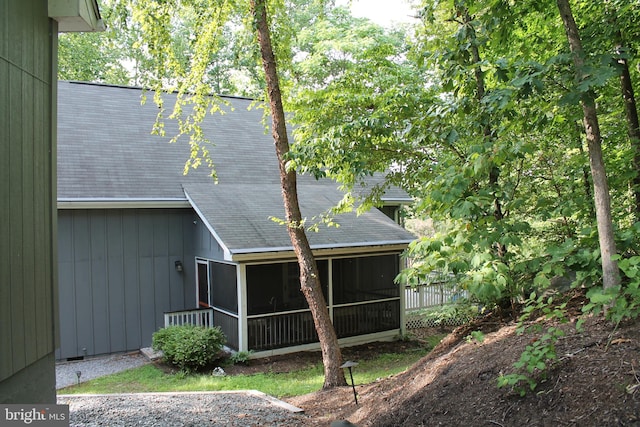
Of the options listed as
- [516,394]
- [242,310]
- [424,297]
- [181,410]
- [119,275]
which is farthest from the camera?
[424,297]

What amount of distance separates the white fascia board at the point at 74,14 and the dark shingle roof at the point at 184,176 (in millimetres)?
5904

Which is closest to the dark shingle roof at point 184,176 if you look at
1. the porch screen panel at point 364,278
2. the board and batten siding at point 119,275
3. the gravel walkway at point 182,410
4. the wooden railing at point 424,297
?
Answer: the board and batten siding at point 119,275

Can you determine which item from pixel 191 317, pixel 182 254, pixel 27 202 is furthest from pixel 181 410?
pixel 182 254

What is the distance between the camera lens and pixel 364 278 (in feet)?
42.8

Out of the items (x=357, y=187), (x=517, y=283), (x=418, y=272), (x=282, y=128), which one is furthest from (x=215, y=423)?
(x=357, y=187)

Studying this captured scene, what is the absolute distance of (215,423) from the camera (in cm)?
568

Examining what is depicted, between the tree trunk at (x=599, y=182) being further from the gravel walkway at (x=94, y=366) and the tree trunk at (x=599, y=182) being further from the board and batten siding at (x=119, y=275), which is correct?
the board and batten siding at (x=119, y=275)

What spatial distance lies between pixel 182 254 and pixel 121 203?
1937 millimetres

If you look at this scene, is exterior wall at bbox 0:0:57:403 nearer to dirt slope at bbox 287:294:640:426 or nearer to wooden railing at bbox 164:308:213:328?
dirt slope at bbox 287:294:640:426

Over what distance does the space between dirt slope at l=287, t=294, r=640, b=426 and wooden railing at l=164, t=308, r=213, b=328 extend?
252 inches

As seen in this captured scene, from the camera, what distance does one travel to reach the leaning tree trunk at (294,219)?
8188mm

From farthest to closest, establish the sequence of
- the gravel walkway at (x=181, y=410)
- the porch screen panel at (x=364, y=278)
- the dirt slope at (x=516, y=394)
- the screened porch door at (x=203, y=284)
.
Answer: the porch screen panel at (x=364, y=278) → the screened porch door at (x=203, y=284) → the gravel walkway at (x=181, y=410) → the dirt slope at (x=516, y=394)

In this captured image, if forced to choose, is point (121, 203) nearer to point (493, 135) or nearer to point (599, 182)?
point (493, 135)

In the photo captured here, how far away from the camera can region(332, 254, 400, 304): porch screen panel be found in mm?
12656
